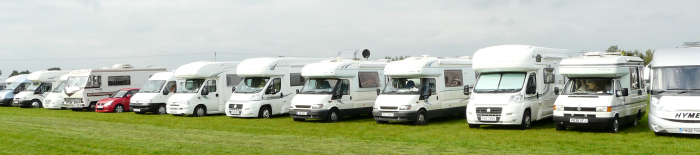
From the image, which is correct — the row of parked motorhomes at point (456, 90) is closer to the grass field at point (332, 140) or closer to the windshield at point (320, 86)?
the windshield at point (320, 86)

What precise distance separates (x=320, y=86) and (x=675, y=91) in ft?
33.9

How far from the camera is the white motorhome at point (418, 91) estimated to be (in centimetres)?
1709

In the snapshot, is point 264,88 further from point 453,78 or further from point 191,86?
point 453,78

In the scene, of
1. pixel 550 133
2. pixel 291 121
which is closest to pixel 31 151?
pixel 291 121

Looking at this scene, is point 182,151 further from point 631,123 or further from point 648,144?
point 631,123

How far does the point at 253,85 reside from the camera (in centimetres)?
2127

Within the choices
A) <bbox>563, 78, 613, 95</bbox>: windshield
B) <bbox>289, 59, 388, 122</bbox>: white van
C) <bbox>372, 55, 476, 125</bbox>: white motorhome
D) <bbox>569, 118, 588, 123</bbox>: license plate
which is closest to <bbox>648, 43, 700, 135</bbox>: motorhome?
<bbox>563, 78, 613, 95</bbox>: windshield

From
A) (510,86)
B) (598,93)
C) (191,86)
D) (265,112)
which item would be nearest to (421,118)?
(510,86)

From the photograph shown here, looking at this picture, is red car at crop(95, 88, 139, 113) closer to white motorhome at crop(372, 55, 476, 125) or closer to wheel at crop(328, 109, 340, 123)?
wheel at crop(328, 109, 340, 123)

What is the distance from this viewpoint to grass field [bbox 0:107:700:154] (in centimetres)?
1138

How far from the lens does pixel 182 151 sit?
1129 centimetres

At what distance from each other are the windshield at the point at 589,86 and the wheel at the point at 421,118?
13.6ft

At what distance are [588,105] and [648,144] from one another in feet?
7.16

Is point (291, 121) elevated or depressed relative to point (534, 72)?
depressed
